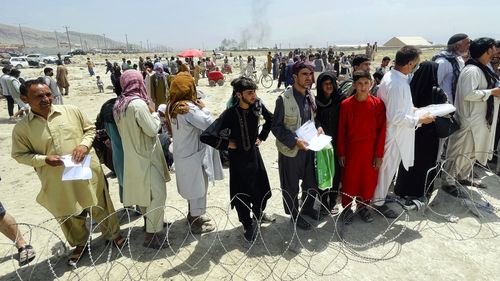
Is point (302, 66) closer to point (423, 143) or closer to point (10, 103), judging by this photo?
point (423, 143)

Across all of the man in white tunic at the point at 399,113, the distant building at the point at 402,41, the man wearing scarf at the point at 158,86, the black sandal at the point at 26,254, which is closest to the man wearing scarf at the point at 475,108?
the man in white tunic at the point at 399,113

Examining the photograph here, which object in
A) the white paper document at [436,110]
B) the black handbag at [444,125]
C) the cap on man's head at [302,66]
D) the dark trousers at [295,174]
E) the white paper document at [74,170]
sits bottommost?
the dark trousers at [295,174]

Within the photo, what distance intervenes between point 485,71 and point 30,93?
5.37 meters

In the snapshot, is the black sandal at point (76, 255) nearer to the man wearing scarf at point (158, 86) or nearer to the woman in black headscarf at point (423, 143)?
the woman in black headscarf at point (423, 143)

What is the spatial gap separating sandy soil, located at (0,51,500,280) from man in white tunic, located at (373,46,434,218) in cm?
68

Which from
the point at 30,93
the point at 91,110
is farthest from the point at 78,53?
the point at 30,93

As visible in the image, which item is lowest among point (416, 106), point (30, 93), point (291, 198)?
point (291, 198)

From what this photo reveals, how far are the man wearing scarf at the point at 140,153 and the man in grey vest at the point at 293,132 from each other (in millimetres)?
1370

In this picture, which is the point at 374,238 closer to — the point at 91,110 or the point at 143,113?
the point at 143,113

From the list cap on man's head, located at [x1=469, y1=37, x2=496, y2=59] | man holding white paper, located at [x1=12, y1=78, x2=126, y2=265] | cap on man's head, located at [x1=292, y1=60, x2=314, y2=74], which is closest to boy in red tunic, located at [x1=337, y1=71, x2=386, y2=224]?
cap on man's head, located at [x1=292, y1=60, x2=314, y2=74]

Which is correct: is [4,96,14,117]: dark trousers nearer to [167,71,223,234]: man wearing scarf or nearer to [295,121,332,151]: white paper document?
[167,71,223,234]: man wearing scarf

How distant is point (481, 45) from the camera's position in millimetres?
4141

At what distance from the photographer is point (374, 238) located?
3797 mm

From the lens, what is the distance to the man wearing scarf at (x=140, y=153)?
10.8 feet
